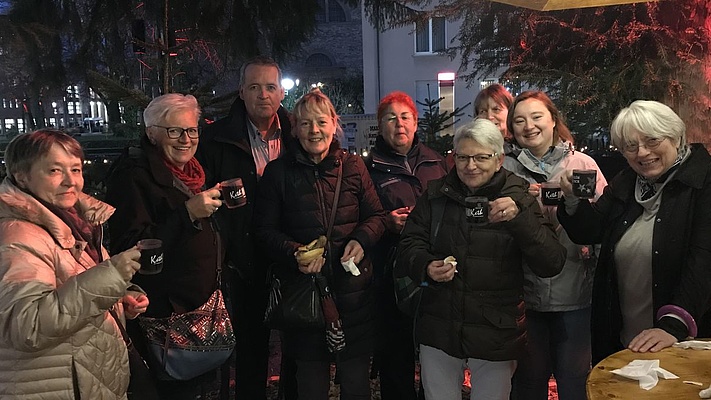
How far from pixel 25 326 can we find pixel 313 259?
55.2 inches

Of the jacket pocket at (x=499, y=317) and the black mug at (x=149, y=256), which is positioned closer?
the black mug at (x=149, y=256)

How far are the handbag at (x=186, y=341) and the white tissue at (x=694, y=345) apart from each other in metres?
2.04

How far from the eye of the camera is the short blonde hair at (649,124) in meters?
2.72

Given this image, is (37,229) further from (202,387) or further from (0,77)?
(0,77)

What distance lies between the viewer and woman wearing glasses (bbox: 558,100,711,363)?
8.71 ft

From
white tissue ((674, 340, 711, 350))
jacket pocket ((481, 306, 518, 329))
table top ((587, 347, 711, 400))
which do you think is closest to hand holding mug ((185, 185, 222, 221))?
jacket pocket ((481, 306, 518, 329))

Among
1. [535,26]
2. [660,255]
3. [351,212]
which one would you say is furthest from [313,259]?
[535,26]

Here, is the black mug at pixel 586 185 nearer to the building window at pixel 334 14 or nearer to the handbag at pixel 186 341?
the handbag at pixel 186 341

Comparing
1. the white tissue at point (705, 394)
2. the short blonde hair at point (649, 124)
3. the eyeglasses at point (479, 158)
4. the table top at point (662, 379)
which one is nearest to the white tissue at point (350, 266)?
the eyeglasses at point (479, 158)

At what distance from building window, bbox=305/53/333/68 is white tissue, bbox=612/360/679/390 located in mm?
35379

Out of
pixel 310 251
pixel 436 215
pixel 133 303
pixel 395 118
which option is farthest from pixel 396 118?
pixel 133 303

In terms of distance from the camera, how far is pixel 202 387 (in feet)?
11.1

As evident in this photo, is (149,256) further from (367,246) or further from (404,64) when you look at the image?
(404,64)

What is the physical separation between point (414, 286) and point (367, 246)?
36cm
